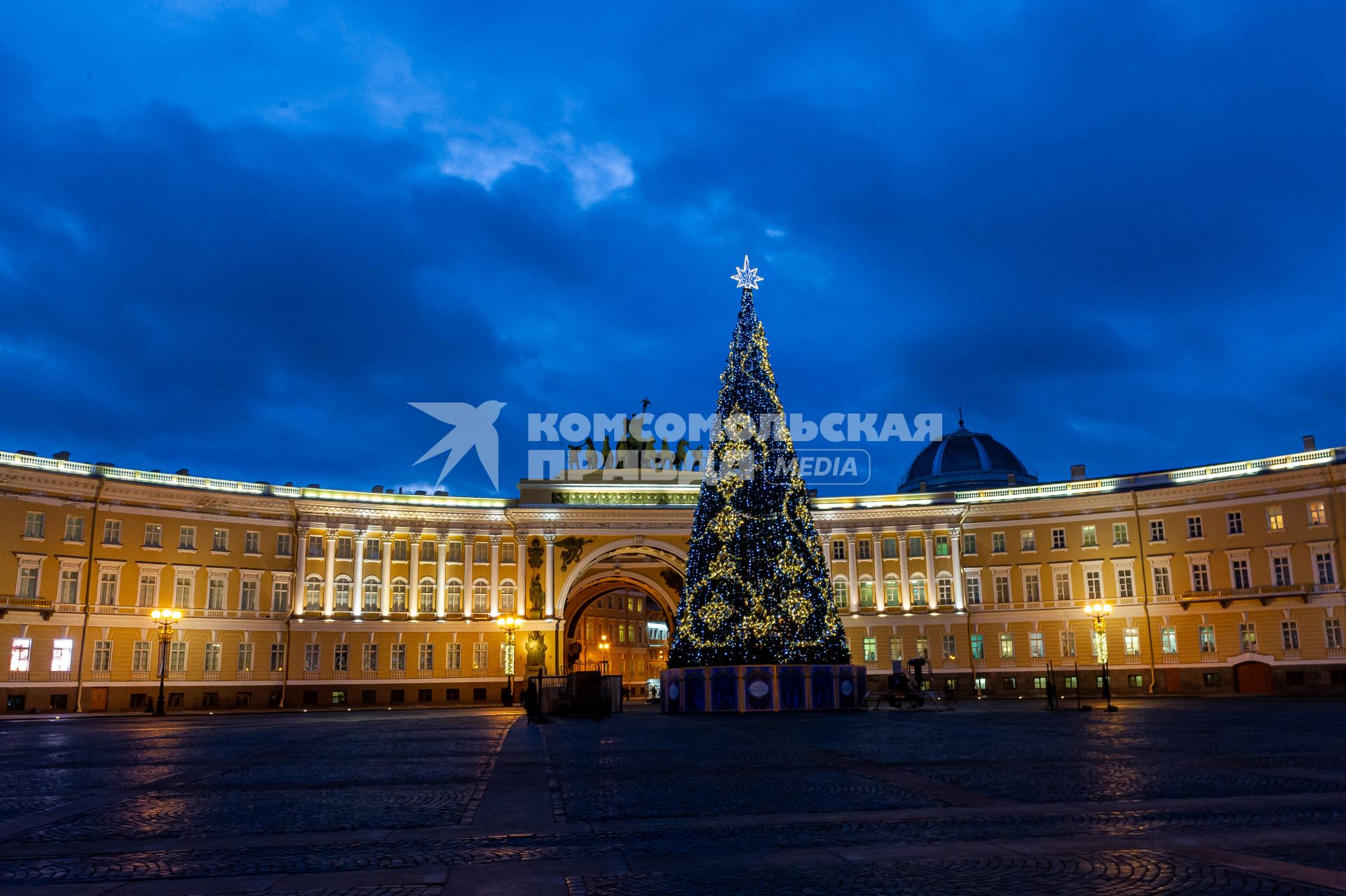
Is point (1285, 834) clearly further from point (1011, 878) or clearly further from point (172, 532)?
point (172, 532)

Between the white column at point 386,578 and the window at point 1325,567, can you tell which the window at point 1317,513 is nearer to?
the window at point 1325,567

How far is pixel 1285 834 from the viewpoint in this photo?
9508mm

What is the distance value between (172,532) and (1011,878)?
60.0 meters

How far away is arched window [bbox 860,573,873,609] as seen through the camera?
69562 millimetres

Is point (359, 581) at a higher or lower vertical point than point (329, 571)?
lower

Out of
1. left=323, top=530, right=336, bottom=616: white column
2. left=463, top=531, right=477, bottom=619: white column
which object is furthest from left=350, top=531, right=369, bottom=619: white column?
left=463, top=531, right=477, bottom=619: white column

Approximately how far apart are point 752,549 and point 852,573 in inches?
1216

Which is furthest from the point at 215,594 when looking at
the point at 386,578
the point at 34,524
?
the point at 34,524

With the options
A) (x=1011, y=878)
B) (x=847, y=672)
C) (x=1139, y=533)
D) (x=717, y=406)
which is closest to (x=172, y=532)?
(x=717, y=406)

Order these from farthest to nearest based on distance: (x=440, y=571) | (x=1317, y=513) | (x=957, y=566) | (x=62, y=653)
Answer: (x=957, y=566) < (x=440, y=571) < (x=1317, y=513) < (x=62, y=653)

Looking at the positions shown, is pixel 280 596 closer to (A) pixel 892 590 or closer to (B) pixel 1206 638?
(A) pixel 892 590

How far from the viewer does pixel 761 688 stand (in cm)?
3856

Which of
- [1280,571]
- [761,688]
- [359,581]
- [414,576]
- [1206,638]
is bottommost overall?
[761,688]

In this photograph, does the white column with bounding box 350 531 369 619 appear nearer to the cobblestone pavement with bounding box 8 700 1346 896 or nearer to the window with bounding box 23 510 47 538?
the window with bounding box 23 510 47 538
